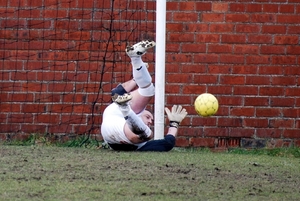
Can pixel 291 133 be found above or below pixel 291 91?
below

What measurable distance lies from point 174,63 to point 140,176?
12.8ft

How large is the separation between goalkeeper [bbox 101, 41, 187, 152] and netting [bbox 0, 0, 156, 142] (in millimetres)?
1097

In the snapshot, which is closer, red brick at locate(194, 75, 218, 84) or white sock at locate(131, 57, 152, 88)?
white sock at locate(131, 57, 152, 88)

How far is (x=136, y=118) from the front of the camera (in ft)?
27.4

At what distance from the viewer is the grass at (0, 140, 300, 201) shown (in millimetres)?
5566

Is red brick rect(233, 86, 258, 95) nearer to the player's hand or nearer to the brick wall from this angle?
the brick wall

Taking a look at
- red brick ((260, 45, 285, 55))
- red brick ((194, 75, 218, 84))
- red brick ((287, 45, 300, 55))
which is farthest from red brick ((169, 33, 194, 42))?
red brick ((287, 45, 300, 55))

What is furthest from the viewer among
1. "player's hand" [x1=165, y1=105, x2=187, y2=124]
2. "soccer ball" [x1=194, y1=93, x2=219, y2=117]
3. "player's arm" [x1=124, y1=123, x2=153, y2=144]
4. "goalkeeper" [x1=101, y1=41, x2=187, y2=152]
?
"player's hand" [x1=165, y1=105, x2=187, y2=124]

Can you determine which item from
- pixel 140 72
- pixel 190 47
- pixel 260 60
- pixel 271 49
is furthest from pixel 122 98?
pixel 271 49

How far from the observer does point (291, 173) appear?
7.00 metres

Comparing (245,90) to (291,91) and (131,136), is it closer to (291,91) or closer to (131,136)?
(291,91)

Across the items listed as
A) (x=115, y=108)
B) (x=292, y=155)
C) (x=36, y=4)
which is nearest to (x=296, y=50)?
(x=292, y=155)

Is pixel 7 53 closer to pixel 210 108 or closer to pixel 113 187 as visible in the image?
pixel 210 108

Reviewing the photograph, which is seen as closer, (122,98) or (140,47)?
(122,98)
